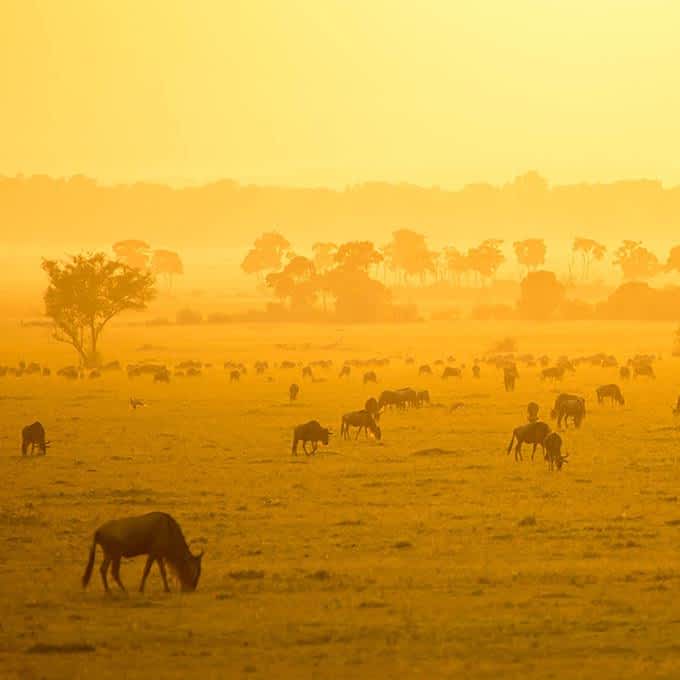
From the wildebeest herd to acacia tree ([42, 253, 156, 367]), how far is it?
491cm

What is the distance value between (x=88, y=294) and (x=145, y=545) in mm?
56160

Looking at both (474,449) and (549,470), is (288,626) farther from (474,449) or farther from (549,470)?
(474,449)

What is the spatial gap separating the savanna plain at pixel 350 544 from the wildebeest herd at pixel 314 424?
0.44m

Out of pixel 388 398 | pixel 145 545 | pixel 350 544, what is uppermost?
pixel 388 398

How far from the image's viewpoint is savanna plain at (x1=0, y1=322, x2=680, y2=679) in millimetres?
15812

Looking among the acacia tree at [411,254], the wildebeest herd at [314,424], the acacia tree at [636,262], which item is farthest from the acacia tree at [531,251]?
the wildebeest herd at [314,424]

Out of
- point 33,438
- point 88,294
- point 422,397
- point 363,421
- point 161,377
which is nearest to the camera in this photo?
point 33,438

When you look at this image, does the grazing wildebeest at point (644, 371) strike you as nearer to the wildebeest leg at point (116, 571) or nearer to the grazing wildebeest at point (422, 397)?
the grazing wildebeest at point (422, 397)

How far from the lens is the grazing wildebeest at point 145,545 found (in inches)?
722

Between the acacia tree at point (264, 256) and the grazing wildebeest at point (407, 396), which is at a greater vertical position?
the acacia tree at point (264, 256)

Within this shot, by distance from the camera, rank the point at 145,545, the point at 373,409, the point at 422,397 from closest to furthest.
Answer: the point at 145,545 → the point at 373,409 → the point at 422,397

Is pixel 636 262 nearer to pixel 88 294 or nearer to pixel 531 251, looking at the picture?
pixel 531 251

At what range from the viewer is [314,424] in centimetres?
3403

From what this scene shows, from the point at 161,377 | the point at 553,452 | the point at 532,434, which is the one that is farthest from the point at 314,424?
the point at 161,377
